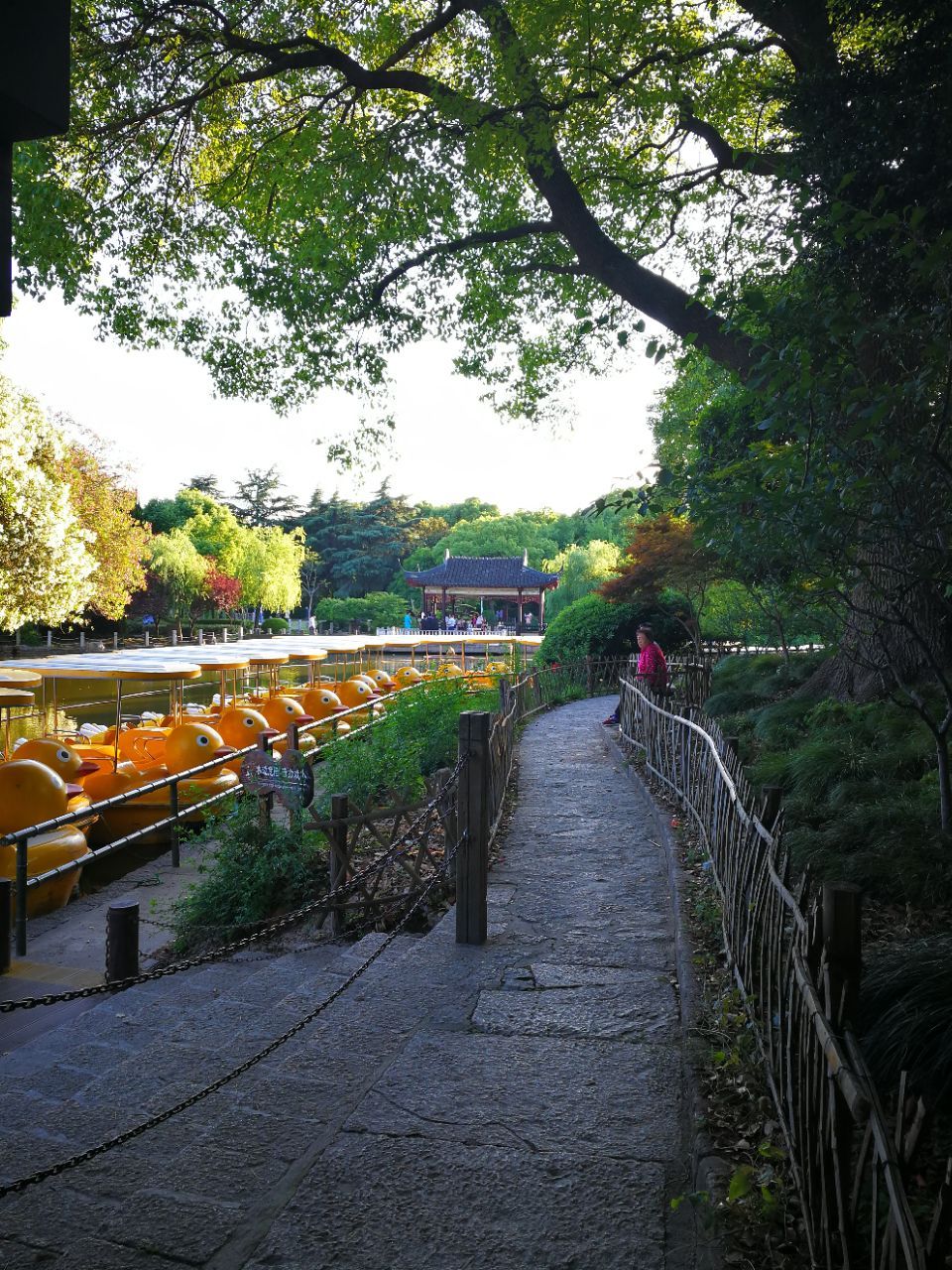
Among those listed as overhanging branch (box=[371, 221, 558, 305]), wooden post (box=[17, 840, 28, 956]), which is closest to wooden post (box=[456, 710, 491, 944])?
wooden post (box=[17, 840, 28, 956])

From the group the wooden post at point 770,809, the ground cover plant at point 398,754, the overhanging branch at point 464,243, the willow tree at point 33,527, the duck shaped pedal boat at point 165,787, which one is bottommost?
the duck shaped pedal boat at point 165,787

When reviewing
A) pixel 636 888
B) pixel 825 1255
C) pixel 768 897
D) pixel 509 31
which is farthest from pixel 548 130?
pixel 825 1255

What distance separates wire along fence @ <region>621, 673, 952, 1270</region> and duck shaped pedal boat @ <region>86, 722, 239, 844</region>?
30.5 ft

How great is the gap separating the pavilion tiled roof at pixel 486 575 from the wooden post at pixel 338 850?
48304mm

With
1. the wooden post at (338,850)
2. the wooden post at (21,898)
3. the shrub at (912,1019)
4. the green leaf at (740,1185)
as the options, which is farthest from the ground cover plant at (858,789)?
the wooden post at (21,898)

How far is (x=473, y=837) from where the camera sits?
17.5 ft

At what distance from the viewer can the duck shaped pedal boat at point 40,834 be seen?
30.4 feet

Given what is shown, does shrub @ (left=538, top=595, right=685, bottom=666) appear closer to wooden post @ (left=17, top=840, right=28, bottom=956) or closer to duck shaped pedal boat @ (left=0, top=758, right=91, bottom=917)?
duck shaped pedal boat @ (left=0, top=758, right=91, bottom=917)

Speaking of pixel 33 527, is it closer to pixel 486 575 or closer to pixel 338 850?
pixel 338 850

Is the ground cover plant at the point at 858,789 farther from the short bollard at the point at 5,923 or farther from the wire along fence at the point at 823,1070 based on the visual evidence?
the short bollard at the point at 5,923

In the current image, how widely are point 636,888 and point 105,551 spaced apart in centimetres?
3608

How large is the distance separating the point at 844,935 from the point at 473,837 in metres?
3.12

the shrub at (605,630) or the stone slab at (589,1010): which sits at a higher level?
the shrub at (605,630)

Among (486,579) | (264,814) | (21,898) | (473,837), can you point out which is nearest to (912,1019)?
(473,837)
